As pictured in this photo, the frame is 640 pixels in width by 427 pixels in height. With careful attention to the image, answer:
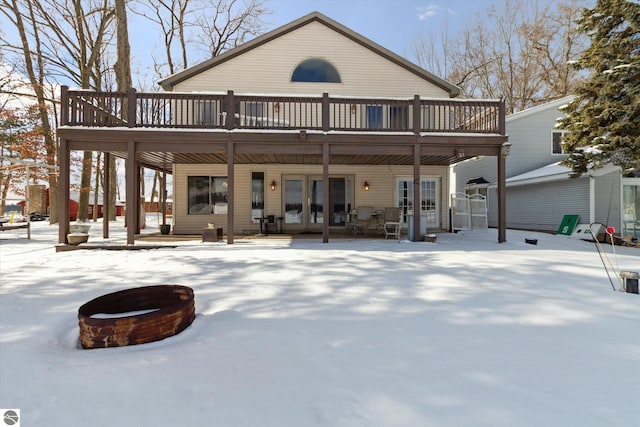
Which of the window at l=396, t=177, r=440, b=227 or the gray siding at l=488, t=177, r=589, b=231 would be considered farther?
the window at l=396, t=177, r=440, b=227

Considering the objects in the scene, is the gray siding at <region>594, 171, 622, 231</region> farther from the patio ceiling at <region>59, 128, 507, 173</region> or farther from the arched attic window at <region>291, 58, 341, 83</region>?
the arched attic window at <region>291, 58, 341, 83</region>

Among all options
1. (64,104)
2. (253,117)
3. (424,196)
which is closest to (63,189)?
(64,104)

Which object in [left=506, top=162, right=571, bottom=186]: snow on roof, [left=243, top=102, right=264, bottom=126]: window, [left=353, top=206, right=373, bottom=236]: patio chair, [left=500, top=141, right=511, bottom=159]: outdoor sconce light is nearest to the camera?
[left=500, top=141, right=511, bottom=159]: outdoor sconce light

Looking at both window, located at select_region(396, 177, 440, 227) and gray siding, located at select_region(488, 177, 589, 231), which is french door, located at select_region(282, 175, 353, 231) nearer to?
window, located at select_region(396, 177, 440, 227)

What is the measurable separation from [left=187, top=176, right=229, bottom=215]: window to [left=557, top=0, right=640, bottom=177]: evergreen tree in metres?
11.9

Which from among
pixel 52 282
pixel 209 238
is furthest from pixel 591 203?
pixel 52 282

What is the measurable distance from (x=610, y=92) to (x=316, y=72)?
30.2 feet

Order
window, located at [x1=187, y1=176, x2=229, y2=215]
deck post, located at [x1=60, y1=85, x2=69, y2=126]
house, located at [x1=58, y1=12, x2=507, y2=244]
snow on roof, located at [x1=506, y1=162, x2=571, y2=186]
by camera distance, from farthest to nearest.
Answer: window, located at [x1=187, y1=176, x2=229, y2=215]
snow on roof, located at [x1=506, y1=162, x2=571, y2=186]
house, located at [x1=58, y1=12, x2=507, y2=244]
deck post, located at [x1=60, y1=85, x2=69, y2=126]

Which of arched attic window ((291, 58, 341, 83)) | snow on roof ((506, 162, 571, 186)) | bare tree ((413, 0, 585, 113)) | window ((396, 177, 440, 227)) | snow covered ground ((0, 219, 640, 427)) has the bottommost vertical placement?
snow covered ground ((0, 219, 640, 427))

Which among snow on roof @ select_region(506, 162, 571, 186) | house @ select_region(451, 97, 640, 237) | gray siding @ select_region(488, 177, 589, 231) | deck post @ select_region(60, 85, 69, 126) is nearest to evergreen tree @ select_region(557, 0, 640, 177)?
snow on roof @ select_region(506, 162, 571, 186)

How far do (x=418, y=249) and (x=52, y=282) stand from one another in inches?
273

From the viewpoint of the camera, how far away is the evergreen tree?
9.51m

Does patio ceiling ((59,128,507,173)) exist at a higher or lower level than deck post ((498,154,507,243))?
higher

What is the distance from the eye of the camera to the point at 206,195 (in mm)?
11938
